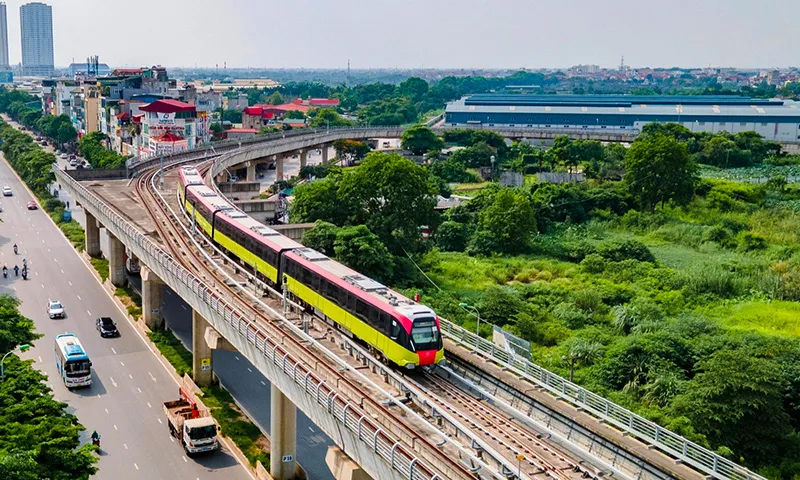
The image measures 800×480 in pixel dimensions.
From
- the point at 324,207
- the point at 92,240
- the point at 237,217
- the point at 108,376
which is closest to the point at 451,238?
the point at 324,207

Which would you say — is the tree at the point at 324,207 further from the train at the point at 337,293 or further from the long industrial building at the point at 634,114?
the long industrial building at the point at 634,114

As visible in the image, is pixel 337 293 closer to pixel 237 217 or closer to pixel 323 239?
pixel 237 217

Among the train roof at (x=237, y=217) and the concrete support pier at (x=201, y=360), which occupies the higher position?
the train roof at (x=237, y=217)

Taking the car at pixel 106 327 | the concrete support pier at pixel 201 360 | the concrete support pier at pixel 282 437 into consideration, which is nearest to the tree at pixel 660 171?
the concrete support pier at pixel 201 360

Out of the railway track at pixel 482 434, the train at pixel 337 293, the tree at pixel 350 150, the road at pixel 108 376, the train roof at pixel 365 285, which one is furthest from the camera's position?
the tree at pixel 350 150

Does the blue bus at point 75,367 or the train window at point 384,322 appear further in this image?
the blue bus at point 75,367

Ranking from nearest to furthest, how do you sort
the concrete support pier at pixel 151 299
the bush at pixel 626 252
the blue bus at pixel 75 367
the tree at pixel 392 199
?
the blue bus at pixel 75 367 → the concrete support pier at pixel 151 299 → the tree at pixel 392 199 → the bush at pixel 626 252
